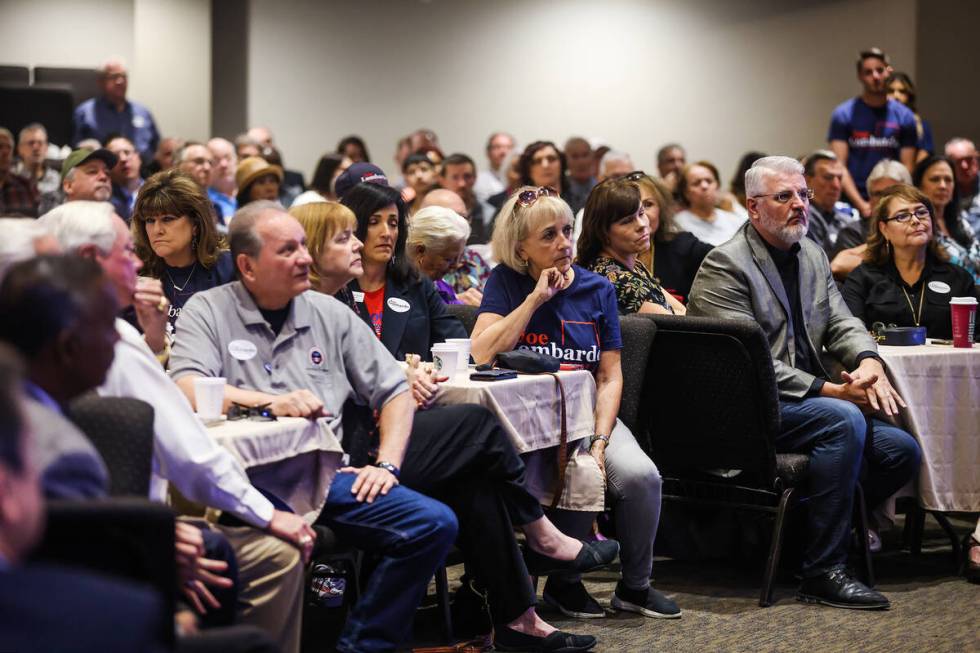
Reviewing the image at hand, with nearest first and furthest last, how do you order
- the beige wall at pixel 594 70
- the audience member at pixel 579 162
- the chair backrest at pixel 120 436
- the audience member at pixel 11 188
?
the chair backrest at pixel 120 436, the audience member at pixel 11 188, the audience member at pixel 579 162, the beige wall at pixel 594 70

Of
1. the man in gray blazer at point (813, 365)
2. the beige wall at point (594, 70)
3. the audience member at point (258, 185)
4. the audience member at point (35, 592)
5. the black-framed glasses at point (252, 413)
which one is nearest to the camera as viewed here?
the audience member at point (35, 592)

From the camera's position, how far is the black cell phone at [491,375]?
139 inches

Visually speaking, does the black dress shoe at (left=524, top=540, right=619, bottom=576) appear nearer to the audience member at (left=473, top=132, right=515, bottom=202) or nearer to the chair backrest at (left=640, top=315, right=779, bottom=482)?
the chair backrest at (left=640, top=315, right=779, bottom=482)

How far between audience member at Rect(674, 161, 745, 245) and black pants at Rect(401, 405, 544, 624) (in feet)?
13.6

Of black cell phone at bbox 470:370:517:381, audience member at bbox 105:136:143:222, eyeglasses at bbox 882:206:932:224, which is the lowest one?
black cell phone at bbox 470:370:517:381

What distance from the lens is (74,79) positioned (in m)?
11.1

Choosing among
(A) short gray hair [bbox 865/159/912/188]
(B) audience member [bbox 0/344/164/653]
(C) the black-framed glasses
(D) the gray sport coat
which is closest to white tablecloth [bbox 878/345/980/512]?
(D) the gray sport coat

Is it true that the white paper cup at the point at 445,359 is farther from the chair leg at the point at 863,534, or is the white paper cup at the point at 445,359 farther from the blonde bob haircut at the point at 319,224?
A: the chair leg at the point at 863,534

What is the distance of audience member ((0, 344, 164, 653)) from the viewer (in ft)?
4.60

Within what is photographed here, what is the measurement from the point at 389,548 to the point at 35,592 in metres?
1.69

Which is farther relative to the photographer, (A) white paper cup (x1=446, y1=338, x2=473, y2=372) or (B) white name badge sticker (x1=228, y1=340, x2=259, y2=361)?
(A) white paper cup (x1=446, y1=338, x2=473, y2=372)

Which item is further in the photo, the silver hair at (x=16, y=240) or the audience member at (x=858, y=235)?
the audience member at (x=858, y=235)

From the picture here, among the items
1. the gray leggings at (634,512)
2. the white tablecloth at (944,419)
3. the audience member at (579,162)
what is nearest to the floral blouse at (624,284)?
the gray leggings at (634,512)

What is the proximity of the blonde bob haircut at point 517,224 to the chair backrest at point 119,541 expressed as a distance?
2.19 m
